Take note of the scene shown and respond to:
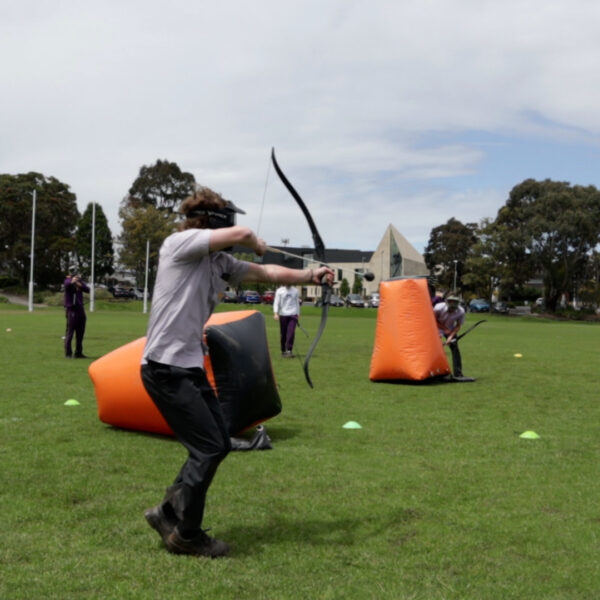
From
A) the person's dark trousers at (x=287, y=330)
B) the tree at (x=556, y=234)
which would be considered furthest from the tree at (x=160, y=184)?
the person's dark trousers at (x=287, y=330)

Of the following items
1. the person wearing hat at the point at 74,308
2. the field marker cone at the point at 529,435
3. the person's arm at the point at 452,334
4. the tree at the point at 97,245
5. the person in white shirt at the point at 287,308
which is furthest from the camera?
the tree at the point at 97,245

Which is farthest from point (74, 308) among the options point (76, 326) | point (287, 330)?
point (287, 330)

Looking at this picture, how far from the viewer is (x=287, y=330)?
16891mm

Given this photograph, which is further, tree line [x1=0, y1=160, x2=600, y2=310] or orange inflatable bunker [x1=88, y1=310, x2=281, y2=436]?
tree line [x1=0, y1=160, x2=600, y2=310]

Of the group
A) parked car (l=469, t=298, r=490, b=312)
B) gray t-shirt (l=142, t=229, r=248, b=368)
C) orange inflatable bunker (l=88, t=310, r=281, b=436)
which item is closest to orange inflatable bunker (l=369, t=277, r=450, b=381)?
orange inflatable bunker (l=88, t=310, r=281, b=436)

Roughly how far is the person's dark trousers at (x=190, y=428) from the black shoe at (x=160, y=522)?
138mm

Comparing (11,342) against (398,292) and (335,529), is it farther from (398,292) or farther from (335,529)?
(335,529)

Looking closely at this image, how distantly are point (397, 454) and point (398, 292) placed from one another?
5.72 meters

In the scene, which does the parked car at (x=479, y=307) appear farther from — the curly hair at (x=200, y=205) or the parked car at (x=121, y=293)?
the curly hair at (x=200, y=205)

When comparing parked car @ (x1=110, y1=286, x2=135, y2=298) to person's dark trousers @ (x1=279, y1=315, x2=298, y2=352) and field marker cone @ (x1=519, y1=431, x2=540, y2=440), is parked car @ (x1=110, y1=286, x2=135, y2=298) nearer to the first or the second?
person's dark trousers @ (x1=279, y1=315, x2=298, y2=352)

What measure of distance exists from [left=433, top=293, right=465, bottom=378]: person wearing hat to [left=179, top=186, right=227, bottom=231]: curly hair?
933cm

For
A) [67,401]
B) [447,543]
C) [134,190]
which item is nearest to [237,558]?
[447,543]

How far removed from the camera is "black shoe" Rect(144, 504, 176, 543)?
14.5 feet

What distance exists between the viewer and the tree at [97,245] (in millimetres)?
77312
